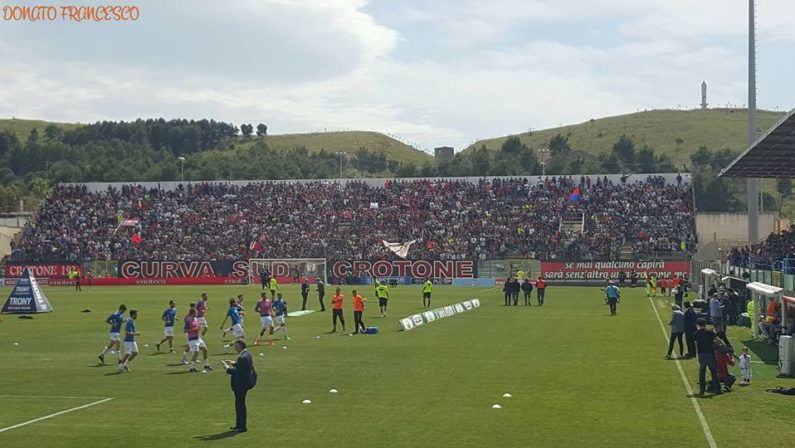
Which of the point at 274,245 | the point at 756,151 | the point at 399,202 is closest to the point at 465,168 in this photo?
the point at 399,202

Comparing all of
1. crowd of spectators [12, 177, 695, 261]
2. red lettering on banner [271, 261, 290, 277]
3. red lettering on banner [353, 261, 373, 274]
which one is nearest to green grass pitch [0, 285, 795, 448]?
red lettering on banner [353, 261, 373, 274]

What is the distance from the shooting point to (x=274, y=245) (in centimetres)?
9262

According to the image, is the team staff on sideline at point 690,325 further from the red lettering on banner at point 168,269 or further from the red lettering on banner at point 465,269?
the red lettering on banner at point 168,269

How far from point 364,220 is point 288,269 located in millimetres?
14041

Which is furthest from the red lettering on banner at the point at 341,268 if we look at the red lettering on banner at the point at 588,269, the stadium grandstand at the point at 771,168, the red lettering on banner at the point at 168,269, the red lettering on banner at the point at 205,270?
the stadium grandstand at the point at 771,168

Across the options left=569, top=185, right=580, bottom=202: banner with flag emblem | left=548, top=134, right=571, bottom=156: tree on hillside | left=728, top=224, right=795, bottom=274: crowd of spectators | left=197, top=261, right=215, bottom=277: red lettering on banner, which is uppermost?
left=548, top=134, right=571, bottom=156: tree on hillside

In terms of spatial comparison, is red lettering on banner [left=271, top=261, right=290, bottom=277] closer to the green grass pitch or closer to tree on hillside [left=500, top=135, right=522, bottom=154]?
the green grass pitch

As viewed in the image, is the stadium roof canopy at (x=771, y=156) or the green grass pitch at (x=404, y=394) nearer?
the green grass pitch at (x=404, y=394)

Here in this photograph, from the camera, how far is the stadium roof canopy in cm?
3753

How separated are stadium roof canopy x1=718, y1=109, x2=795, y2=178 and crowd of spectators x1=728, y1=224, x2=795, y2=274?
394cm

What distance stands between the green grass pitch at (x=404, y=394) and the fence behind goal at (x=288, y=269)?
42713 millimetres

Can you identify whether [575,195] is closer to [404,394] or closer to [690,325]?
[690,325]

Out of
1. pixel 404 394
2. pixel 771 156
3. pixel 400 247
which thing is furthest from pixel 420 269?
pixel 404 394

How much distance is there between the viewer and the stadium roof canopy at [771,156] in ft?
123
